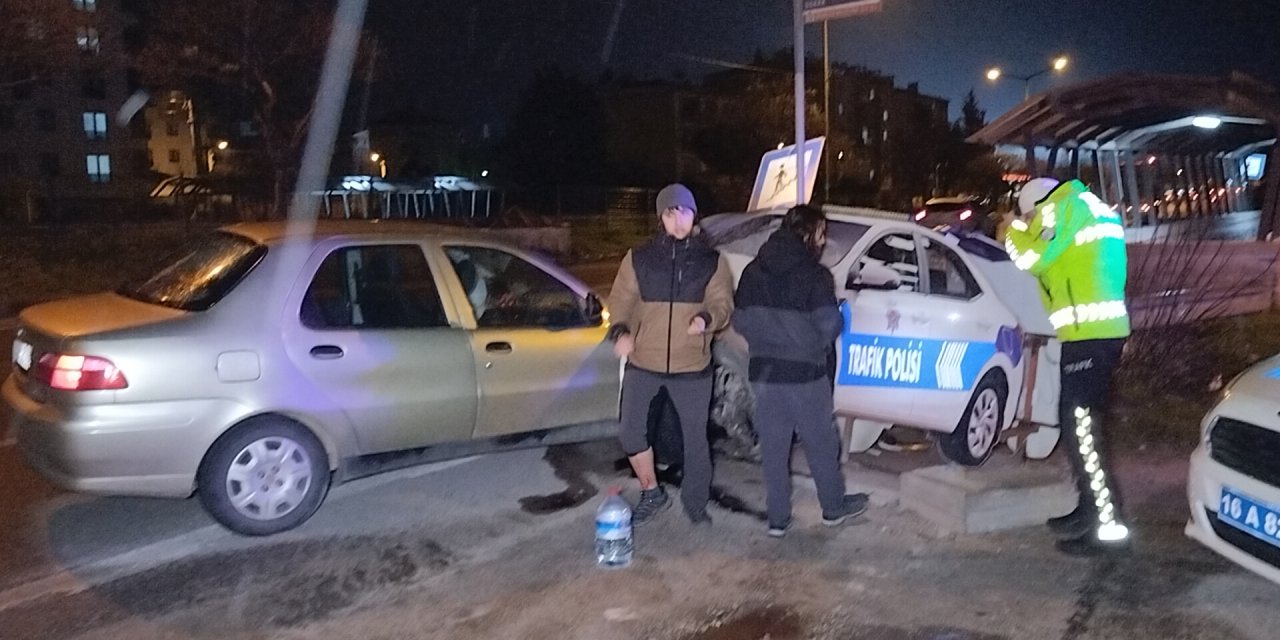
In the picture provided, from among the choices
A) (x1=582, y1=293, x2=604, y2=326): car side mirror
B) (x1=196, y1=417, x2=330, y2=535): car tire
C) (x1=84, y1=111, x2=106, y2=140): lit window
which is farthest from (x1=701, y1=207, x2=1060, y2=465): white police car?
(x1=84, y1=111, x2=106, y2=140): lit window

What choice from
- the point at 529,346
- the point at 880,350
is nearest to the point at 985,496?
the point at 880,350

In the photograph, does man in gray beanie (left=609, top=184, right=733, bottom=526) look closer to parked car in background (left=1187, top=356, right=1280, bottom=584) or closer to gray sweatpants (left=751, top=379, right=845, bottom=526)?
gray sweatpants (left=751, top=379, right=845, bottom=526)

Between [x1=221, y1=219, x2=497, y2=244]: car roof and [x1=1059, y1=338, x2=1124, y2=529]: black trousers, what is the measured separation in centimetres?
318

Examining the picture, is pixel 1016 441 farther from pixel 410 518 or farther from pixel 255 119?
pixel 255 119

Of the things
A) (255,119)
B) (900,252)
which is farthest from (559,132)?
(900,252)

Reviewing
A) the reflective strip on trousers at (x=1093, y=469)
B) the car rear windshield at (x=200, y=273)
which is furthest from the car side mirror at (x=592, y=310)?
the reflective strip on trousers at (x=1093, y=469)

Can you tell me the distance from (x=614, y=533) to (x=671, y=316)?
108 cm

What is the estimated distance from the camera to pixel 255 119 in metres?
29.7

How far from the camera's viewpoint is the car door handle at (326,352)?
5637mm

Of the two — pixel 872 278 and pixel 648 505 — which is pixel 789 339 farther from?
pixel 872 278

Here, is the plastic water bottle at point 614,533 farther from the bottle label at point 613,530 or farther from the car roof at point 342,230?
the car roof at point 342,230

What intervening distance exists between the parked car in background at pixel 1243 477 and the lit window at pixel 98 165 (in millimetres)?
46082

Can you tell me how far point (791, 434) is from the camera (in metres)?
5.62

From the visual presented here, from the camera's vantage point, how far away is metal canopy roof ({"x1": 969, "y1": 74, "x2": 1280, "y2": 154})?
1573 centimetres
